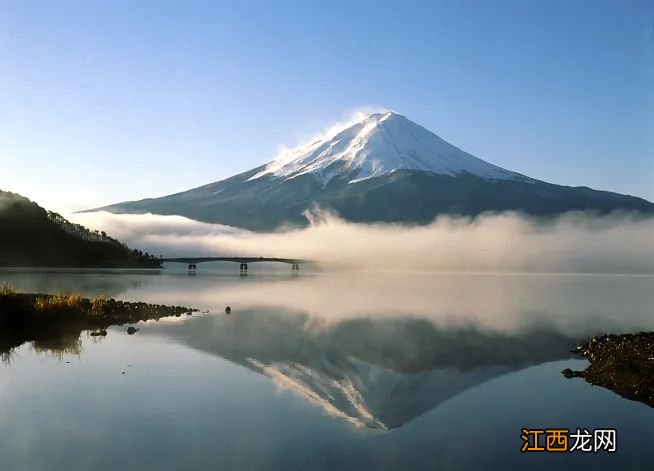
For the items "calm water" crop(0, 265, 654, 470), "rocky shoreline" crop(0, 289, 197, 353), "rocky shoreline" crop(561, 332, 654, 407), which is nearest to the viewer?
"calm water" crop(0, 265, 654, 470)

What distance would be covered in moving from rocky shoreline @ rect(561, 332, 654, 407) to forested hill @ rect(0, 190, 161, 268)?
13424 centimetres

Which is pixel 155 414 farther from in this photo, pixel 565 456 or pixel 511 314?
pixel 511 314

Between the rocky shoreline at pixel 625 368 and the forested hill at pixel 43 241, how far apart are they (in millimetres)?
134240

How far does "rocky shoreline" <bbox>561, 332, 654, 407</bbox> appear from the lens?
19875mm

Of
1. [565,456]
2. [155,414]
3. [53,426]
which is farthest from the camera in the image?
[155,414]

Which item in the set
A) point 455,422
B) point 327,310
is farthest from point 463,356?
point 327,310

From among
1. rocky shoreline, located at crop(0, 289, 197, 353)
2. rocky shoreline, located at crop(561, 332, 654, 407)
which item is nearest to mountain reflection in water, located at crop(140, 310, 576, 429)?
rocky shoreline, located at crop(561, 332, 654, 407)

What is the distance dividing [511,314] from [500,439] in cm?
3983

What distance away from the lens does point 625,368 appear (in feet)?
72.9

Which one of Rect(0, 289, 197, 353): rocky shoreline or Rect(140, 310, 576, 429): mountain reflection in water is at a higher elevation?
Rect(0, 289, 197, 353): rocky shoreline

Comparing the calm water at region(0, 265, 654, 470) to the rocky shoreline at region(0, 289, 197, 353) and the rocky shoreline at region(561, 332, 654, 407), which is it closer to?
the rocky shoreline at region(561, 332, 654, 407)

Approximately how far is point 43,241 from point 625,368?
153263 millimetres

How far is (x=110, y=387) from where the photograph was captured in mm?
19781

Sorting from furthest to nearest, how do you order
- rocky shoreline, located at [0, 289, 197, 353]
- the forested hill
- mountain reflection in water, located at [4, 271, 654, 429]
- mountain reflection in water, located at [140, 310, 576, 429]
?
the forested hill
rocky shoreline, located at [0, 289, 197, 353]
mountain reflection in water, located at [4, 271, 654, 429]
mountain reflection in water, located at [140, 310, 576, 429]
